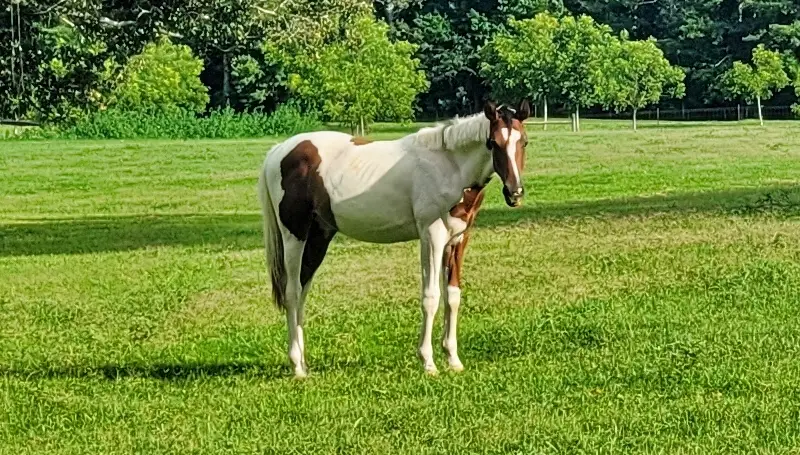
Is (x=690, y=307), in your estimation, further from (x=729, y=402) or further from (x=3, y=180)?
(x=3, y=180)

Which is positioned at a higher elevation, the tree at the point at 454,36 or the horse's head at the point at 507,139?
the tree at the point at 454,36

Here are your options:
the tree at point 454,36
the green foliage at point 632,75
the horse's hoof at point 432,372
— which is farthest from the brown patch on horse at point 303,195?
the tree at point 454,36

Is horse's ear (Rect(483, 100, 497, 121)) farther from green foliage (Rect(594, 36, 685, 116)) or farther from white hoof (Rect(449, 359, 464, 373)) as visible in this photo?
green foliage (Rect(594, 36, 685, 116))

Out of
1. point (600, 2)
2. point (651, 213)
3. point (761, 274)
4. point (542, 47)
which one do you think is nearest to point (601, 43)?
point (542, 47)

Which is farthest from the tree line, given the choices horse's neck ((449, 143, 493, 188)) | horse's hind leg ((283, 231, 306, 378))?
horse's neck ((449, 143, 493, 188))

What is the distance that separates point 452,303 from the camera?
10.7m

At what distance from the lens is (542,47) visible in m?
81.8

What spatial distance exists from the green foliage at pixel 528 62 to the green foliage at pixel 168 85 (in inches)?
712

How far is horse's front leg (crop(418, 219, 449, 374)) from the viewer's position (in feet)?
34.3

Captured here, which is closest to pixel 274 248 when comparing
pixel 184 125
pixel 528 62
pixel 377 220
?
pixel 377 220

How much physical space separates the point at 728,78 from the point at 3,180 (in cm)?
5929

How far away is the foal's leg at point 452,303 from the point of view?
10.7m

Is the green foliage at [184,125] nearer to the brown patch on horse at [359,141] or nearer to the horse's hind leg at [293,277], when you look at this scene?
the brown patch on horse at [359,141]

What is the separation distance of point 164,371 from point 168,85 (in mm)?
63800
